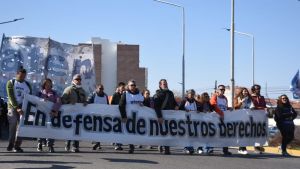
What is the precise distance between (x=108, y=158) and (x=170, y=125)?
2.92 meters

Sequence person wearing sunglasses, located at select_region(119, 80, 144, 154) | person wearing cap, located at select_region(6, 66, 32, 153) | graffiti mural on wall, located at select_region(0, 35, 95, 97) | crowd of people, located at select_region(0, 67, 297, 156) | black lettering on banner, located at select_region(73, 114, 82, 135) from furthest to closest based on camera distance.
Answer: graffiti mural on wall, located at select_region(0, 35, 95, 97) < person wearing sunglasses, located at select_region(119, 80, 144, 154) < black lettering on banner, located at select_region(73, 114, 82, 135) < crowd of people, located at select_region(0, 67, 297, 156) < person wearing cap, located at select_region(6, 66, 32, 153)

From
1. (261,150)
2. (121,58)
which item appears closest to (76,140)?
(261,150)

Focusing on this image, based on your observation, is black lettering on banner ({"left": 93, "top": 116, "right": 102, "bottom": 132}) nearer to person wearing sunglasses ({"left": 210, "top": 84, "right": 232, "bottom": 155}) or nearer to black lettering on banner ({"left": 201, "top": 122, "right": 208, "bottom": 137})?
black lettering on banner ({"left": 201, "top": 122, "right": 208, "bottom": 137})

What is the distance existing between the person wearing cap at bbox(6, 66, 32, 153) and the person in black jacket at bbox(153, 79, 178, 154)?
3221 mm

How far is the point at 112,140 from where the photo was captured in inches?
520

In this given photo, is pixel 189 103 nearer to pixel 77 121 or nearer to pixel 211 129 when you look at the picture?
pixel 211 129

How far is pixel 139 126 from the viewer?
531 inches

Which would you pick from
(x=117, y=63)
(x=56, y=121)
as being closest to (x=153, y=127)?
(x=56, y=121)

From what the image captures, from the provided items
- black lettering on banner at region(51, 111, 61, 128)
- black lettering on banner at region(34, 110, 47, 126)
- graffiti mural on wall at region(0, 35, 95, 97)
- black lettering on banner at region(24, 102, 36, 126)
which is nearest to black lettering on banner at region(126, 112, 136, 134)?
black lettering on banner at region(51, 111, 61, 128)

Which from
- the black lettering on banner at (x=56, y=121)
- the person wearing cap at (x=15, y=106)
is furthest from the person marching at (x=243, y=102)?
the person wearing cap at (x=15, y=106)

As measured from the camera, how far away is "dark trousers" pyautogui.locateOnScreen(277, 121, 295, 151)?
14.4 meters

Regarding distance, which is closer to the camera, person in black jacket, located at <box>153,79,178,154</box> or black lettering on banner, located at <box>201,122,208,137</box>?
person in black jacket, located at <box>153,79,178,154</box>

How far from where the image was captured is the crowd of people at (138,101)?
1216 cm

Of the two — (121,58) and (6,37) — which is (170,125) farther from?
(121,58)
